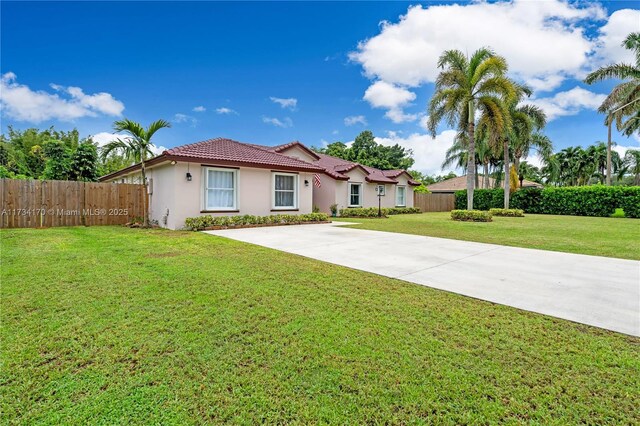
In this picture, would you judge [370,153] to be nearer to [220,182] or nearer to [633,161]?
[220,182]

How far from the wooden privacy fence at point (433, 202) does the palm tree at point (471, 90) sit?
11.0m

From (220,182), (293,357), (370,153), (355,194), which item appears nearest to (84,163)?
(220,182)

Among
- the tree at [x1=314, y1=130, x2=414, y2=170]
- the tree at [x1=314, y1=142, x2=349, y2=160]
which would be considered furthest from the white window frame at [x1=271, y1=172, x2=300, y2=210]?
the tree at [x1=314, y1=142, x2=349, y2=160]

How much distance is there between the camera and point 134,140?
12.0 metres

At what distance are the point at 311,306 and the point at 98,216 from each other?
13651mm

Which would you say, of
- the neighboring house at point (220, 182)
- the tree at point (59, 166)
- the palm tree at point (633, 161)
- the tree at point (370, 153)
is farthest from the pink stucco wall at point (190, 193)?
the palm tree at point (633, 161)

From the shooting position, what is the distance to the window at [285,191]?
15086mm

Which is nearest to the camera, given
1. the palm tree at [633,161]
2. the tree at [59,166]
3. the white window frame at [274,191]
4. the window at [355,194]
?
the white window frame at [274,191]

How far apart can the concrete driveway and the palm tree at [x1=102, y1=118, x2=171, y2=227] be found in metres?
6.73

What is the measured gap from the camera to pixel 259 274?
5391mm

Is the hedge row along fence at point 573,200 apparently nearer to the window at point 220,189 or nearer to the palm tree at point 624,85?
the palm tree at point 624,85

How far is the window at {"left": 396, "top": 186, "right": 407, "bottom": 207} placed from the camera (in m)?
27.2

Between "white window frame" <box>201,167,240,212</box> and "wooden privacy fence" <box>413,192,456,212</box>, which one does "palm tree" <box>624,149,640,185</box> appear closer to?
"wooden privacy fence" <box>413,192,456,212</box>

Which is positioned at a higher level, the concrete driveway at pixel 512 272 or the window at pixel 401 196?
the window at pixel 401 196
